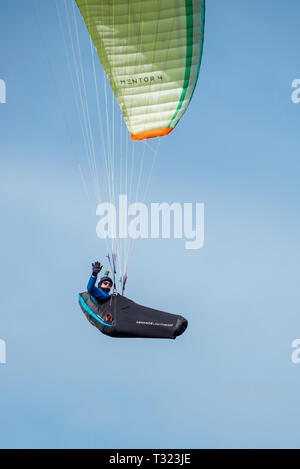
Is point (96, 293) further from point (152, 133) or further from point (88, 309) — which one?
point (152, 133)

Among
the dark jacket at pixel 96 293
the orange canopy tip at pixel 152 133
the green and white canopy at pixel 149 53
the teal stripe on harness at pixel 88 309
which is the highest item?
the green and white canopy at pixel 149 53

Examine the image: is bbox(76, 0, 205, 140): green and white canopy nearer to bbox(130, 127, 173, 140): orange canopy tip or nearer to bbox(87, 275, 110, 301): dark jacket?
bbox(130, 127, 173, 140): orange canopy tip

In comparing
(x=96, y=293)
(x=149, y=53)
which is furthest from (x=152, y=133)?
(x=96, y=293)

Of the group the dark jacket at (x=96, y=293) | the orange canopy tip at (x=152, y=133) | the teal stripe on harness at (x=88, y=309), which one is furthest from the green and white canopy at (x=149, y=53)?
the teal stripe on harness at (x=88, y=309)

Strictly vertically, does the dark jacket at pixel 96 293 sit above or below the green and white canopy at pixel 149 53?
below

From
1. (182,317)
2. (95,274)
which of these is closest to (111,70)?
(95,274)

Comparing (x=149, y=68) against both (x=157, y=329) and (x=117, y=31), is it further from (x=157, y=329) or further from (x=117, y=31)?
(x=157, y=329)

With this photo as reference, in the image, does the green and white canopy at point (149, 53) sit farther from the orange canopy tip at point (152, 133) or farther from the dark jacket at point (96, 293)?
the dark jacket at point (96, 293)

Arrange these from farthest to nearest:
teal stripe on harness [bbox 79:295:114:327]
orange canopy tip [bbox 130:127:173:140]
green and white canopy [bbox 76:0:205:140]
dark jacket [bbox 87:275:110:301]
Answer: orange canopy tip [bbox 130:127:173:140], green and white canopy [bbox 76:0:205:140], dark jacket [bbox 87:275:110:301], teal stripe on harness [bbox 79:295:114:327]

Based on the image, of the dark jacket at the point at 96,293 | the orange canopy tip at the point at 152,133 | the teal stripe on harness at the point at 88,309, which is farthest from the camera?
the orange canopy tip at the point at 152,133

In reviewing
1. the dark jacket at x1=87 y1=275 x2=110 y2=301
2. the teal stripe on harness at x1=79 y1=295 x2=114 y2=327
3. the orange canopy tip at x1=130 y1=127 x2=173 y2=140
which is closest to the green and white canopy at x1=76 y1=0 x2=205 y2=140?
the orange canopy tip at x1=130 y1=127 x2=173 y2=140

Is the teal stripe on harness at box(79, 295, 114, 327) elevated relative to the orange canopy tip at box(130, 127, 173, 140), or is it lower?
lower

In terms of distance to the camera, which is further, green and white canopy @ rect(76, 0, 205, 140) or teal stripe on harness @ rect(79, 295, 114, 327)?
green and white canopy @ rect(76, 0, 205, 140)
